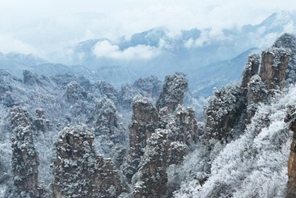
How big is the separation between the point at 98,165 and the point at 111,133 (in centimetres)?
3597

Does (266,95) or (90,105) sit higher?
(266,95)

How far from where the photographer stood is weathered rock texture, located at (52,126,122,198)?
3944 cm

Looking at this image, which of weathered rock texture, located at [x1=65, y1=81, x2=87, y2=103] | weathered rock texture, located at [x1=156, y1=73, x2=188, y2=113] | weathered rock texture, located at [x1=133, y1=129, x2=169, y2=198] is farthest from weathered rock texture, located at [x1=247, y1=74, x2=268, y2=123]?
weathered rock texture, located at [x1=65, y1=81, x2=87, y2=103]

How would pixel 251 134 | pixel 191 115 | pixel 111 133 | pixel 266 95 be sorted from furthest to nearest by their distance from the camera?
→ pixel 111 133
pixel 191 115
pixel 266 95
pixel 251 134

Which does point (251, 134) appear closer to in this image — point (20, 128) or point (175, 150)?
point (175, 150)

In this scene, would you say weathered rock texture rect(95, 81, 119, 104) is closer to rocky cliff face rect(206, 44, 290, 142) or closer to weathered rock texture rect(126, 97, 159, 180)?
weathered rock texture rect(126, 97, 159, 180)

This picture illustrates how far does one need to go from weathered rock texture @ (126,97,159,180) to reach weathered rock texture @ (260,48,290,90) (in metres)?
17.2

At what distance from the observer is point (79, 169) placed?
40.0 meters

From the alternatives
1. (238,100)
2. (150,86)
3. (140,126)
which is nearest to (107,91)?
(150,86)

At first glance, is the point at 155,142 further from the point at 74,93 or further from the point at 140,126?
the point at 74,93

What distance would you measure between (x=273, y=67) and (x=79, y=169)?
22.9 meters

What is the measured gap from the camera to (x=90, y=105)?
10944cm

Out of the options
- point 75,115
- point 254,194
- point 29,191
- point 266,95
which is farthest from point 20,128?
point 75,115

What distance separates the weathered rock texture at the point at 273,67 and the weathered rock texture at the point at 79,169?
19.0m
